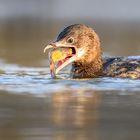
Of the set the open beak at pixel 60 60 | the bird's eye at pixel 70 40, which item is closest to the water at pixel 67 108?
the open beak at pixel 60 60

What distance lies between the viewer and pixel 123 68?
1273 centimetres

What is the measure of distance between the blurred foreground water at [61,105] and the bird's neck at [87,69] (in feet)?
1.40

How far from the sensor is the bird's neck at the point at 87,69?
42.9 feet

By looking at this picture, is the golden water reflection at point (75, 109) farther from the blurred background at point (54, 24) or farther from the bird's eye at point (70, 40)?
the blurred background at point (54, 24)

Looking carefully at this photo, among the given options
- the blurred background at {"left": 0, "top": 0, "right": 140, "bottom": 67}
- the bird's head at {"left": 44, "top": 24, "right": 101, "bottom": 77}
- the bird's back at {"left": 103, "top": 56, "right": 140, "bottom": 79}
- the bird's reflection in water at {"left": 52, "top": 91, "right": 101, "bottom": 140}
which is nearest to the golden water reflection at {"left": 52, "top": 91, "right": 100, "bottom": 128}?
the bird's reflection in water at {"left": 52, "top": 91, "right": 101, "bottom": 140}

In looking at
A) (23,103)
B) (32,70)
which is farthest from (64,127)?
(32,70)

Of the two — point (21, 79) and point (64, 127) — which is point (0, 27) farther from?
point (64, 127)

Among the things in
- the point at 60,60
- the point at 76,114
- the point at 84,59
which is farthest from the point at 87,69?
the point at 76,114

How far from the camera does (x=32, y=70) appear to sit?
1430 cm

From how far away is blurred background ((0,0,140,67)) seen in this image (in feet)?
61.5

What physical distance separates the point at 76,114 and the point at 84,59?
379 cm

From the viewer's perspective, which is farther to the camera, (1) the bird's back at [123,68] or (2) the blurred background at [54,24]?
(2) the blurred background at [54,24]

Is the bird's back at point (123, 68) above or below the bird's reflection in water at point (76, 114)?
above

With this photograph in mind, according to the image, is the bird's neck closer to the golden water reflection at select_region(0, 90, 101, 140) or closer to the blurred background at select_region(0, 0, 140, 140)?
the blurred background at select_region(0, 0, 140, 140)
